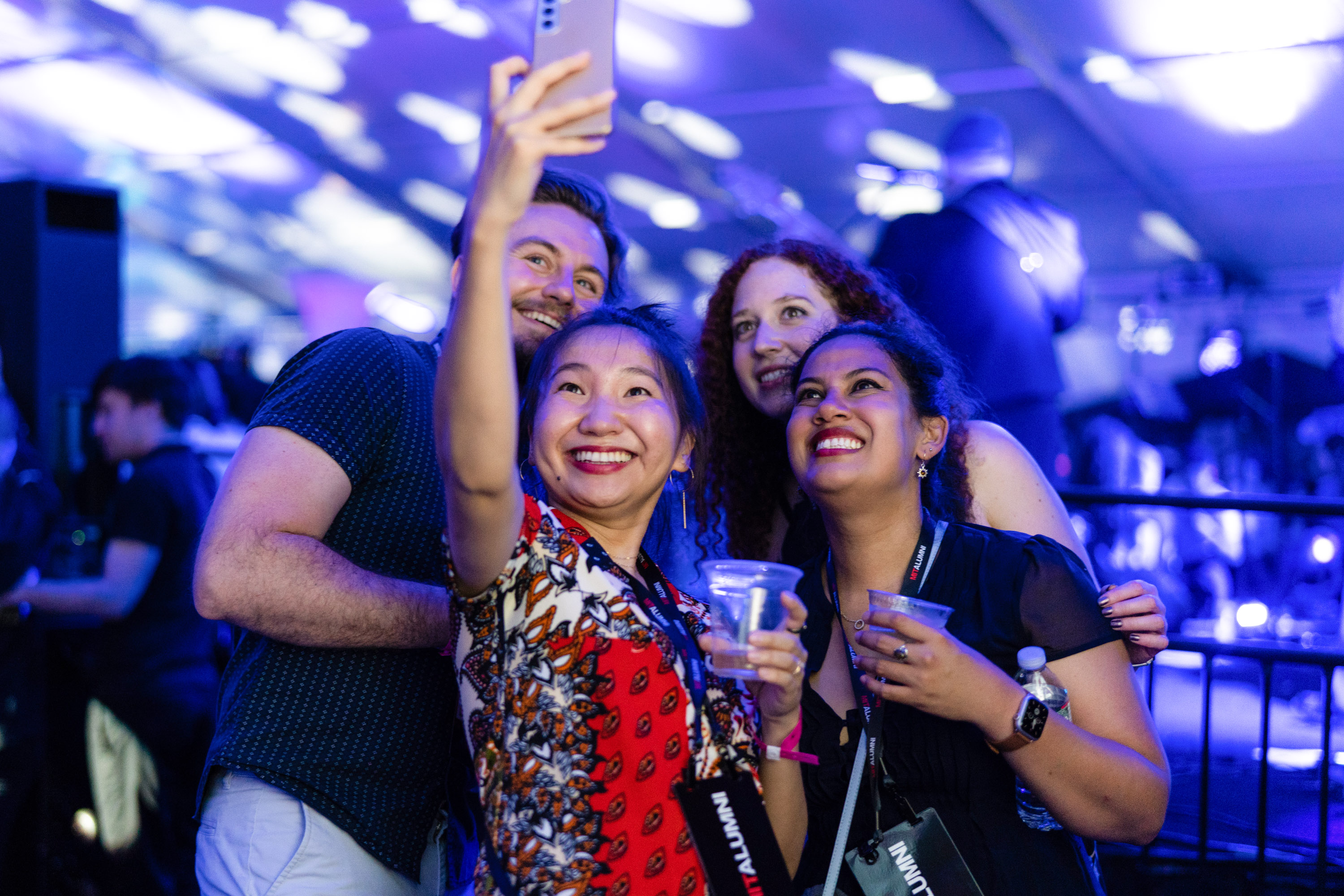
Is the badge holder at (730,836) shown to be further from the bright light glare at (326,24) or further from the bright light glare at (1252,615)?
the bright light glare at (326,24)

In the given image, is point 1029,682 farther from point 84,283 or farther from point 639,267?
point 639,267

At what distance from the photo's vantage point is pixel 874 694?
74.3 inches

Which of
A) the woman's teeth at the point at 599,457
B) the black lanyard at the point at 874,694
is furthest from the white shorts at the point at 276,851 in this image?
the black lanyard at the point at 874,694

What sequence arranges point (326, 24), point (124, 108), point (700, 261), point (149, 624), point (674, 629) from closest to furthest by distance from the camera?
1. point (674, 629)
2. point (149, 624)
3. point (326, 24)
4. point (124, 108)
5. point (700, 261)

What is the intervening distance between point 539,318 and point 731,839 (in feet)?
4.06

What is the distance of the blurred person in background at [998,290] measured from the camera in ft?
13.0

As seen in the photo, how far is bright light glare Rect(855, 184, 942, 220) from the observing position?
1006 cm

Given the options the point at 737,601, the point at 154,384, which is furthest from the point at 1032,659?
the point at 154,384

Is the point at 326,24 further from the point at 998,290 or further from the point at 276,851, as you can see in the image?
the point at 276,851

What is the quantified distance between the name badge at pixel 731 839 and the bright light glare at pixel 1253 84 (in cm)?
747

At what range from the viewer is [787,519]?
286 centimetres

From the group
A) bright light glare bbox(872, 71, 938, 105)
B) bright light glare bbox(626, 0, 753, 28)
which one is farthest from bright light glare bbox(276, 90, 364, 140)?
bright light glare bbox(872, 71, 938, 105)

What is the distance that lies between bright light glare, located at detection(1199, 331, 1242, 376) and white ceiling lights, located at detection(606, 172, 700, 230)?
5.35 meters

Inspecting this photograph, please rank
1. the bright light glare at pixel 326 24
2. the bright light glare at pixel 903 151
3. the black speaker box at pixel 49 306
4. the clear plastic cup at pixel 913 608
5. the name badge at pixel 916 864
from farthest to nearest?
the bright light glare at pixel 903 151, the bright light glare at pixel 326 24, the black speaker box at pixel 49 306, the name badge at pixel 916 864, the clear plastic cup at pixel 913 608
